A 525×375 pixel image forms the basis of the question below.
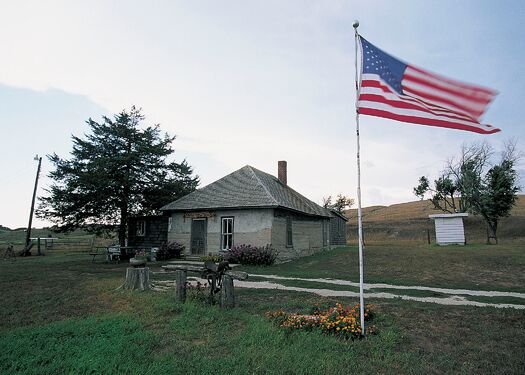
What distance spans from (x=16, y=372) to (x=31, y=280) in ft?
30.8

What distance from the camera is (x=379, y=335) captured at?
5273 mm

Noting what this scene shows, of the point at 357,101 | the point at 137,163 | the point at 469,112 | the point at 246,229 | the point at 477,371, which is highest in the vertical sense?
the point at 137,163

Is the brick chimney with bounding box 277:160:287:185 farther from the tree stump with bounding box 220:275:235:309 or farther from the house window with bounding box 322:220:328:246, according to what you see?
the tree stump with bounding box 220:275:235:309

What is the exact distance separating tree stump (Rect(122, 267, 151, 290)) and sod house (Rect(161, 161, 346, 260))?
8.98 metres

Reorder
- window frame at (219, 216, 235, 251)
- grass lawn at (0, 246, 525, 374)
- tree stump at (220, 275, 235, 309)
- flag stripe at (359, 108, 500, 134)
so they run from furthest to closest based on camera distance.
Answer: window frame at (219, 216, 235, 251) < tree stump at (220, 275, 235, 309) < flag stripe at (359, 108, 500, 134) < grass lawn at (0, 246, 525, 374)

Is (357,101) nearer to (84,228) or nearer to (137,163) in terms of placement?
(137,163)

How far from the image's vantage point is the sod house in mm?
18109

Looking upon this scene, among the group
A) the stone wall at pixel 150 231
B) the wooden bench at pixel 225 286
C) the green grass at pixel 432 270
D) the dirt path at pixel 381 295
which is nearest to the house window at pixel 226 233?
the green grass at pixel 432 270

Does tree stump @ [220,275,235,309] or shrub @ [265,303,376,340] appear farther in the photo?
tree stump @ [220,275,235,309]

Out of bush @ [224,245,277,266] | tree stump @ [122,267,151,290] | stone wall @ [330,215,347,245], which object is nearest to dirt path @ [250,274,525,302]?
bush @ [224,245,277,266]

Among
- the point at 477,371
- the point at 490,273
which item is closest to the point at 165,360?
the point at 477,371

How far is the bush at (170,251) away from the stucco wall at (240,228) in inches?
16.9

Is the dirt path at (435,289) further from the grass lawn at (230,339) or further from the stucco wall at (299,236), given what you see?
the stucco wall at (299,236)

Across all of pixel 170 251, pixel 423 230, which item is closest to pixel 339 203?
pixel 423 230
